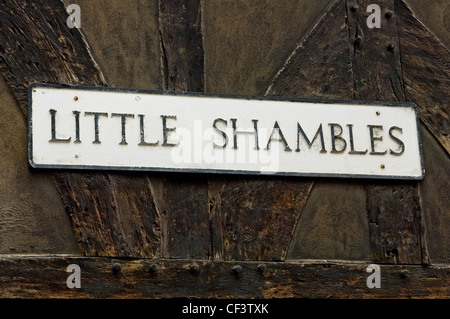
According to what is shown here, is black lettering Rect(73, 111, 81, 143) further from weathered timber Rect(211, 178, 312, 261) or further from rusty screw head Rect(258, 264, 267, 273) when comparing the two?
Answer: rusty screw head Rect(258, 264, 267, 273)

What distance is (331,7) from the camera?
206 inches

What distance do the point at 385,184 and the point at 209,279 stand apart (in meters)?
1.04

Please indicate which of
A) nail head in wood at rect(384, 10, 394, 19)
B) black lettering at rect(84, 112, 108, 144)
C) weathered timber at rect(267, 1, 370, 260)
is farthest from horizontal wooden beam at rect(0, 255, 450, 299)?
nail head in wood at rect(384, 10, 394, 19)

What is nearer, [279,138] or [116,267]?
[116,267]

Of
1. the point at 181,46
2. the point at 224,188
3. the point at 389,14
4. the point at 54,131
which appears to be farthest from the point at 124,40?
the point at 389,14

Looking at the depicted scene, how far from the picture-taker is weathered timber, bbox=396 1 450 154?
5.24 m

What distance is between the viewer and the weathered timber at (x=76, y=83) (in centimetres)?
456

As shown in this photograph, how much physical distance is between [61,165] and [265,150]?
969mm

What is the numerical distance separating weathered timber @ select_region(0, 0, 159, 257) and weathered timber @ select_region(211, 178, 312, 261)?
12.7 inches

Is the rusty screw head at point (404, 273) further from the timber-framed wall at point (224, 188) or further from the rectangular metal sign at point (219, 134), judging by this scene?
the rectangular metal sign at point (219, 134)

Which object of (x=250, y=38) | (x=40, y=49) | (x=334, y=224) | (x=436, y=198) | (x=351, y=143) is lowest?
(x=334, y=224)

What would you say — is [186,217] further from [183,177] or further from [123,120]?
[123,120]

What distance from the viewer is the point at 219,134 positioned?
190 inches
